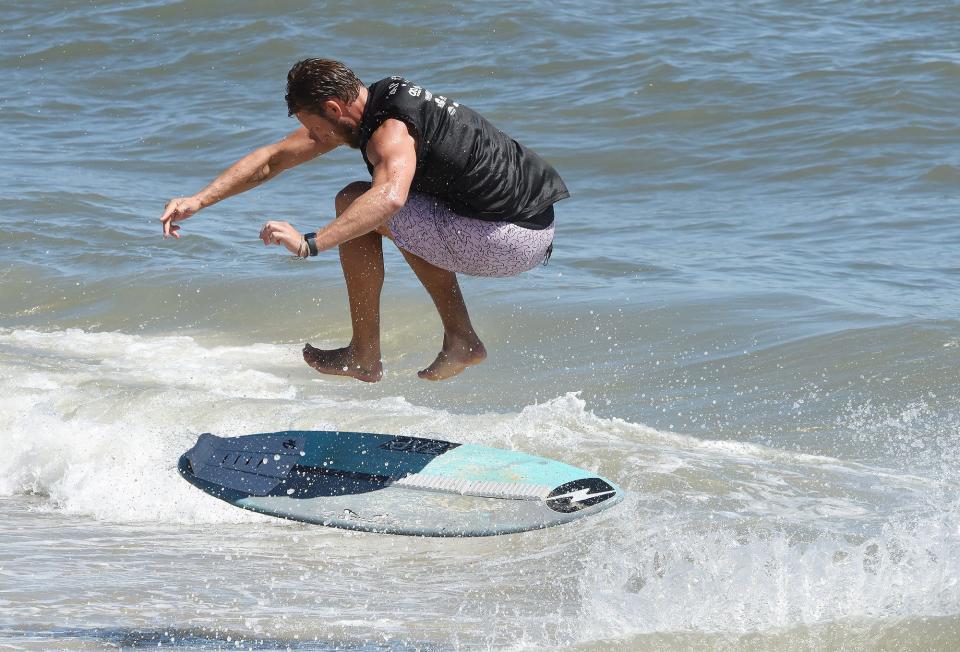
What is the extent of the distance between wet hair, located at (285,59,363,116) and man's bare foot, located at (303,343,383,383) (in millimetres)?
1287

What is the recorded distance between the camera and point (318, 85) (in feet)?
16.4

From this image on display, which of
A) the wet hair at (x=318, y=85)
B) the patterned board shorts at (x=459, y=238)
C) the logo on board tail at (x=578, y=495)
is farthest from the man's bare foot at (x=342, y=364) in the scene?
the wet hair at (x=318, y=85)

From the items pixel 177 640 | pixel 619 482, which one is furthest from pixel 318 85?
pixel 619 482

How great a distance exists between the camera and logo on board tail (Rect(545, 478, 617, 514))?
5348 millimetres

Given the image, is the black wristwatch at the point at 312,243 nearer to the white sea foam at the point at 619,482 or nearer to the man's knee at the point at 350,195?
the man's knee at the point at 350,195

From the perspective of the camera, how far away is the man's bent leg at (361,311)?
5.67 meters

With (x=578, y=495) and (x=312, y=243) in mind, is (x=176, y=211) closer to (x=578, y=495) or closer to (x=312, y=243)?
(x=312, y=243)

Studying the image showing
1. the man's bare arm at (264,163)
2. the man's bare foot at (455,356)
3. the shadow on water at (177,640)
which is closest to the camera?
the shadow on water at (177,640)

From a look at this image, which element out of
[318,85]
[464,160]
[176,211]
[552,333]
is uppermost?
[318,85]

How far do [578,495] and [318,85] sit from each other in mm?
2076

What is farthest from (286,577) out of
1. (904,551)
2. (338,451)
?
(904,551)

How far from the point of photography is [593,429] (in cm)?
762

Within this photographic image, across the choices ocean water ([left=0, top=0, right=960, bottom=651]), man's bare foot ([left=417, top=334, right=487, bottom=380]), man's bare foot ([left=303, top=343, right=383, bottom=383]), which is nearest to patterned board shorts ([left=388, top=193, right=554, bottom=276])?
man's bare foot ([left=417, top=334, right=487, bottom=380])

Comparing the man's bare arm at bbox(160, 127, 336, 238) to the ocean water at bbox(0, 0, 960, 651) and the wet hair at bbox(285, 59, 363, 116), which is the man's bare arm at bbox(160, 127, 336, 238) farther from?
the ocean water at bbox(0, 0, 960, 651)
